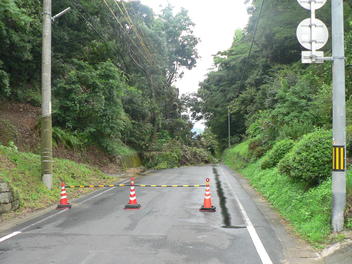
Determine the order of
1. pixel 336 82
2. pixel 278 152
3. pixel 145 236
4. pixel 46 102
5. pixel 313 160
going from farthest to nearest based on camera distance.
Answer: pixel 278 152 → pixel 46 102 → pixel 313 160 → pixel 145 236 → pixel 336 82

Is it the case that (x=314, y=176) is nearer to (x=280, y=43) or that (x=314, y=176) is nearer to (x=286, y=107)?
(x=286, y=107)

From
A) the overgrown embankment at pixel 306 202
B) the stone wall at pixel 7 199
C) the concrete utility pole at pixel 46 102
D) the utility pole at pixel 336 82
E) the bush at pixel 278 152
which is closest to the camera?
the utility pole at pixel 336 82

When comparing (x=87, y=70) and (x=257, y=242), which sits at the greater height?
(x=87, y=70)

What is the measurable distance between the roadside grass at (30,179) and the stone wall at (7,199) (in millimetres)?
162

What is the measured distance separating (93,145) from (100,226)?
15940 mm

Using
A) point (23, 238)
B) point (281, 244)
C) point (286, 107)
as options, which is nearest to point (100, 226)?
point (23, 238)

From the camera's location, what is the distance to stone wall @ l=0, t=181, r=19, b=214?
9.34m

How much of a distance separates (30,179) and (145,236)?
6.74m

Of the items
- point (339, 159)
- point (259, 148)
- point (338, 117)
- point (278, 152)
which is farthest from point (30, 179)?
point (259, 148)

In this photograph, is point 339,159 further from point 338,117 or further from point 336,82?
point 336,82

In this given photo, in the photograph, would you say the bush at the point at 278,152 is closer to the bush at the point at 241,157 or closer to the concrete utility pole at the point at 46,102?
the bush at the point at 241,157

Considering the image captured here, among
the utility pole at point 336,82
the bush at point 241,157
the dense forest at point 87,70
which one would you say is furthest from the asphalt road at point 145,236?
the bush at point 241,157

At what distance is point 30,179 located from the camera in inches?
480

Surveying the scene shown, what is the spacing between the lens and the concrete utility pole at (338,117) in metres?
6.70
